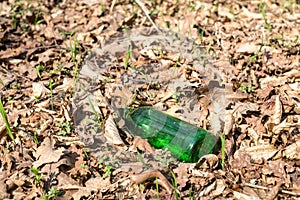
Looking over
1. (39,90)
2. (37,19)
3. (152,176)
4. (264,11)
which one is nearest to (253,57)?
(264,11)

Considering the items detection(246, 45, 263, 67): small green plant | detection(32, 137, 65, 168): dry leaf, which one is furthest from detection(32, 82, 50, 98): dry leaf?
detection(246, 45, 263, 67): small green plant

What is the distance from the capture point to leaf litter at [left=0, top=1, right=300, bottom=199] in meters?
2.80

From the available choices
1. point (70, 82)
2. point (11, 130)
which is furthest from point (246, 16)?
point (11, 130)

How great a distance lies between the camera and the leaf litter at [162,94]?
2801mm

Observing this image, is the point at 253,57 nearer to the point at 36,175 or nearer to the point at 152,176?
the point at 152,176

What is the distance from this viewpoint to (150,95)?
11.8 ft

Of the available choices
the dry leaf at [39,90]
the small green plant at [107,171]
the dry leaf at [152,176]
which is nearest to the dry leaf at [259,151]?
the dry leaf at [152,176]

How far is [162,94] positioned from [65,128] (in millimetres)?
846

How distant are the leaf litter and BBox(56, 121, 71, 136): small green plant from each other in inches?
1.2

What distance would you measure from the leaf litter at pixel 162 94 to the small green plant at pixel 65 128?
0.03 metres

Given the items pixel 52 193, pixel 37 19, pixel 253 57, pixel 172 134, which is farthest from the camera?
pixel 37 19

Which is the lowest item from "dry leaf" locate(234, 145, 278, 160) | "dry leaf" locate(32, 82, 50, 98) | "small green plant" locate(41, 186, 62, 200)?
"small green plant" locate(41, 186, 62, 200)

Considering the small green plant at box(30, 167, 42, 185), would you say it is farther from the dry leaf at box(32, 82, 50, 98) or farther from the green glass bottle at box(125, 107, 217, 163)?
the dry leaf at box(32, 82, 50, 98)

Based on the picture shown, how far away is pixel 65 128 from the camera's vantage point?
321 cm
